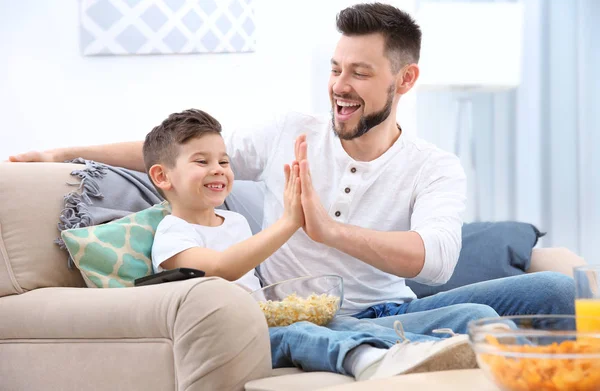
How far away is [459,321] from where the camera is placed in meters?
1.55

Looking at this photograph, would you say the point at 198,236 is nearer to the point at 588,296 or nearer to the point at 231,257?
the point at 231,257

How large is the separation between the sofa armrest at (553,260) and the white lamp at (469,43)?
107cm

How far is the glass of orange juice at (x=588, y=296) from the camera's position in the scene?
3.20 feet

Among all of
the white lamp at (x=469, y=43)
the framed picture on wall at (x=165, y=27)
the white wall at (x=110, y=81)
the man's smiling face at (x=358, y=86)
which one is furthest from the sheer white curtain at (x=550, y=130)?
the man's smiling face at (x=358, y=86)

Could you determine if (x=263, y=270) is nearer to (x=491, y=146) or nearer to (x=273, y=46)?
(x=273, y=46)

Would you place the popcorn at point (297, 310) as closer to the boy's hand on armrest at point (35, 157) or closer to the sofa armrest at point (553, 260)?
the boy's hand on armrest at point (35, 157)

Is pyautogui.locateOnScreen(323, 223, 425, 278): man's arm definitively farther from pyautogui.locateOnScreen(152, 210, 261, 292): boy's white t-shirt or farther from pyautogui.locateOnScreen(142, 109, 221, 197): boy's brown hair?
pyautogui.locateOnScreen(142, 109, 221, 197): boy's brown hair

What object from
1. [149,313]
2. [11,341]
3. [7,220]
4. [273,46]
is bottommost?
[11,341]

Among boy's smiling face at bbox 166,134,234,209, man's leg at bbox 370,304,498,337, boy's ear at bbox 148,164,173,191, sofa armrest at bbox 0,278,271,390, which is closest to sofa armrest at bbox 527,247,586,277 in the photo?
man's leg at bbox 370,304,498,337

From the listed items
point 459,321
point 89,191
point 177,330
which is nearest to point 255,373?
point 177,330

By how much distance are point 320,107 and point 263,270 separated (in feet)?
5.57

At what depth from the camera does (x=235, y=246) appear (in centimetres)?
169

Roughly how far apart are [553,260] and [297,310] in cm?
122

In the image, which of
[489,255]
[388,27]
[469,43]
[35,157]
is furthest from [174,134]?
[469,43]
